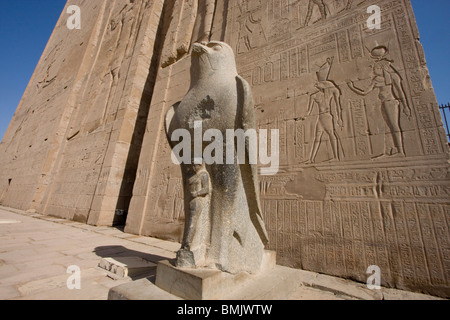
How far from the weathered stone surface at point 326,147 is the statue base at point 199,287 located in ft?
4.60

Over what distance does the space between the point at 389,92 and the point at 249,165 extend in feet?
7.68

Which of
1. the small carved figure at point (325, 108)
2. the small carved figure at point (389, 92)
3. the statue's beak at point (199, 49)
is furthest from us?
the small carved figure at point (325, 108)

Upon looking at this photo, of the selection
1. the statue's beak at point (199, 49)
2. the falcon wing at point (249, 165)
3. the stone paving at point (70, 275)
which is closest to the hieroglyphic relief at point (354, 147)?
the stone paving at point (70, 275)

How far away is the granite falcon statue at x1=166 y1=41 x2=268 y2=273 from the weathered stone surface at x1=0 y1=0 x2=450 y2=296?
1.42 metres

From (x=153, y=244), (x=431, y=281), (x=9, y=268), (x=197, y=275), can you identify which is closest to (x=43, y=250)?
(x=9, y=268)

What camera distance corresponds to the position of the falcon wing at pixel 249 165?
63.4 inches

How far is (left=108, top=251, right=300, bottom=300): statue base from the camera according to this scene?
132 centimetres

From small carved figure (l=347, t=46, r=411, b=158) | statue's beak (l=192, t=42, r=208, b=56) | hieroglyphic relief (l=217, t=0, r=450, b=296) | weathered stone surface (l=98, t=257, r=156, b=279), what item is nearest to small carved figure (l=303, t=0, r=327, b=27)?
hieroglyphic relief (l=217, t=0, r=450, b=296)

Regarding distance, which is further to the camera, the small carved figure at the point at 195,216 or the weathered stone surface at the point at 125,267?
the weathered stone surface at the point at 125,267

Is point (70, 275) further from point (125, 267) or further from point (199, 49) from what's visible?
point (199, 49)

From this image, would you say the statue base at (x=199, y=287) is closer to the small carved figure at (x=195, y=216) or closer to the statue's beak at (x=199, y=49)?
the small carved figure at (x=195, y=216)

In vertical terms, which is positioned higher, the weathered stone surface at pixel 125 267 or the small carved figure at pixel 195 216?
the small carved figure at pixel 195 216

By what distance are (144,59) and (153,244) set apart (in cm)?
617

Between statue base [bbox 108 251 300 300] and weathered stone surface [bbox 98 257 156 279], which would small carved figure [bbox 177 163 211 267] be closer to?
statue base [bbox 108 251 300 300]
